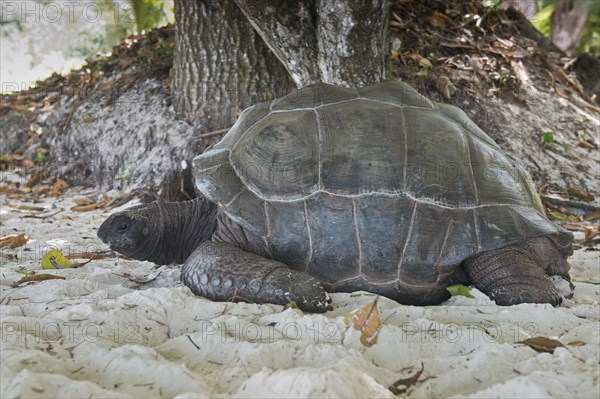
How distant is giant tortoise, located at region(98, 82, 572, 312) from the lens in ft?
9.94

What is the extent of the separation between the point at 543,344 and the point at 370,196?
114 centimetres

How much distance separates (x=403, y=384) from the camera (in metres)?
1.98

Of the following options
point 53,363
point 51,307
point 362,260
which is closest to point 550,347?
point 362,260

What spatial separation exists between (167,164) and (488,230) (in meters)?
3.84

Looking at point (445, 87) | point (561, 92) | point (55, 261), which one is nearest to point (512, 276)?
point (55, 261)

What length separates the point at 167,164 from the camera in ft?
19.7

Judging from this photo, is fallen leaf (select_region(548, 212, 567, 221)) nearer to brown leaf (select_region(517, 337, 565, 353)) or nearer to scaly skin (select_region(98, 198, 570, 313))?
scaly skin (select_region(98, 198, 570, 313))

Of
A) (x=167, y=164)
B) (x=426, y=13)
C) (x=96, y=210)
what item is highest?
(x=426, y=13)

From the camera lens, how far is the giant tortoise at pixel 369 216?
3.03 meters

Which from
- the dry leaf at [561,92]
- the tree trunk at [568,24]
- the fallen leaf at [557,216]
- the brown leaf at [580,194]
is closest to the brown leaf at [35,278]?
the fallen leaf at [557,216]

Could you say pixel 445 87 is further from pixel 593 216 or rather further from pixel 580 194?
pixel 593 216

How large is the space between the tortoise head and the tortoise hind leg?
6.37 ft

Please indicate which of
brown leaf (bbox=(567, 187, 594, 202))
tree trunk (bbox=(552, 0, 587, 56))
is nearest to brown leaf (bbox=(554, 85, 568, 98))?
brown leaf (bbox=(567, 187, 594, 202))

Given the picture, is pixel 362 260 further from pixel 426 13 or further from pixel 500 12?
pixel 500 12
